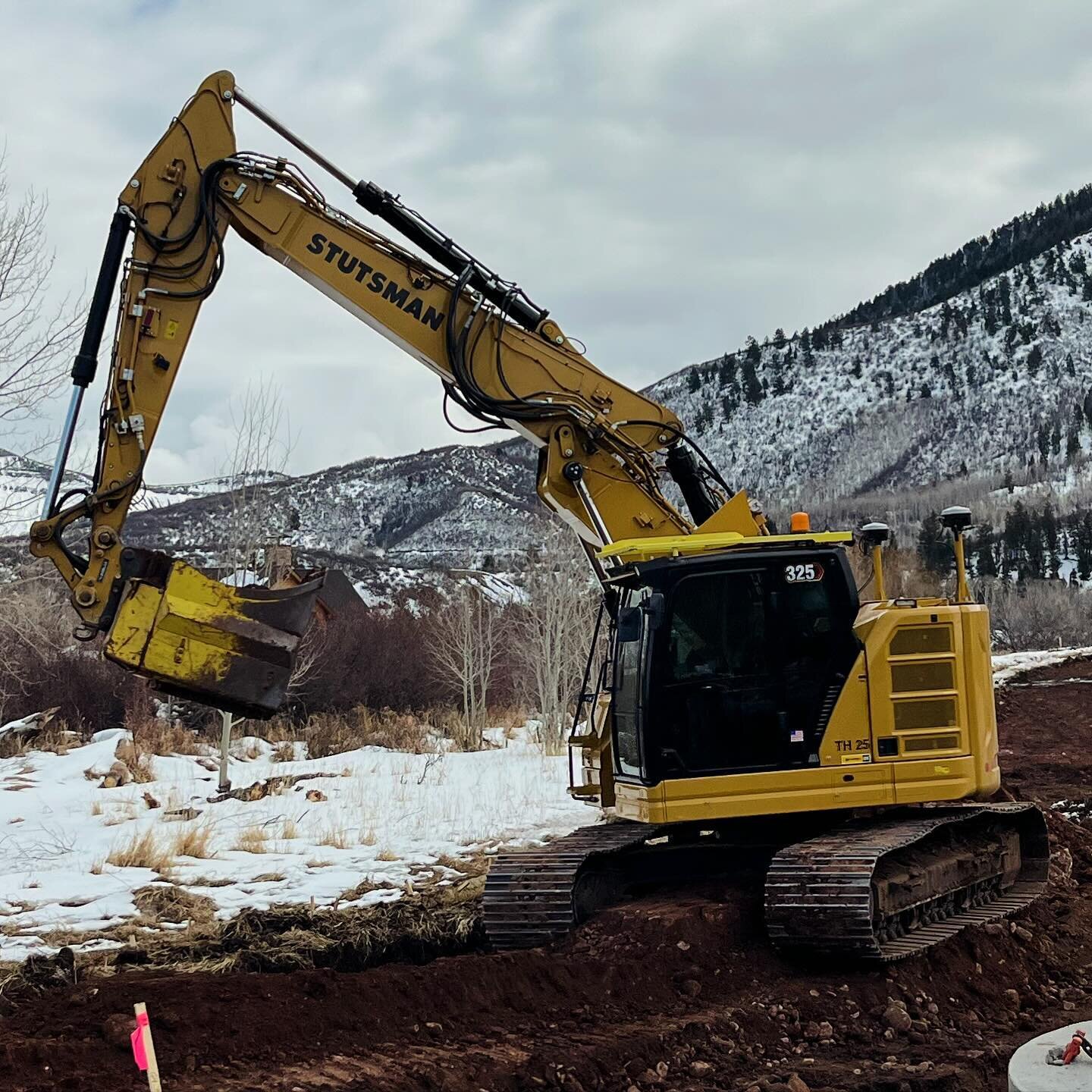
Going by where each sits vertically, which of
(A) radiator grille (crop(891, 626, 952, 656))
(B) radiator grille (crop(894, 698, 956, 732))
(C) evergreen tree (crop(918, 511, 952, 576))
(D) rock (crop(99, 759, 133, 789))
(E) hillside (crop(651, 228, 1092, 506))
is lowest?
(D) rock (crop(99, 759, 133, 789))

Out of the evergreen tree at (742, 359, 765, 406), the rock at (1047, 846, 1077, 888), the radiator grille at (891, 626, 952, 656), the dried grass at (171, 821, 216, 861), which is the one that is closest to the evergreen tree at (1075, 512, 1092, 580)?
the evergreen tree at (742, 359, 765, 406)

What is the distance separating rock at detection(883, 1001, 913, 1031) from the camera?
7.47 meters

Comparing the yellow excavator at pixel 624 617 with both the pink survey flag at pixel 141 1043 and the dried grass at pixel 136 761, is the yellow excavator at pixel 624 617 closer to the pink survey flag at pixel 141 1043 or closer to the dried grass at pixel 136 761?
the pink survey flag at pixel 141 1043

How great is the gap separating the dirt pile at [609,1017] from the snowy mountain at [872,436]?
3907 inches

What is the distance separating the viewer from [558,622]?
1053 inches

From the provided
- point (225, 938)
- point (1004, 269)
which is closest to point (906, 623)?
point (225, 938)

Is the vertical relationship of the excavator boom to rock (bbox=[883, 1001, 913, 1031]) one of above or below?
above

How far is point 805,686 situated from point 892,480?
162 metres

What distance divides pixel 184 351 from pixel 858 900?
5703 millimetres

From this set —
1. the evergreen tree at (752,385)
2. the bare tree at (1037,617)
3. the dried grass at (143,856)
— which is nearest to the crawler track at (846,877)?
the dried grass at (143,856)

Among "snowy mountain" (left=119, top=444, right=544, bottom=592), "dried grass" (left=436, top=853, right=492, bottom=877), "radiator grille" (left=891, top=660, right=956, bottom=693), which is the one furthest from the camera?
"snowy mountain" (left=119, top=444, right=544, bottom=592)

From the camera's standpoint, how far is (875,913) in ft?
26.8

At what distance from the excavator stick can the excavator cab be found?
241 centimetres

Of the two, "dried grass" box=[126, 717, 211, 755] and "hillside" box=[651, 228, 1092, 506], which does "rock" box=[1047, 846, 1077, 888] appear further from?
"hillside" box=[651, 228, 1092, 506]
